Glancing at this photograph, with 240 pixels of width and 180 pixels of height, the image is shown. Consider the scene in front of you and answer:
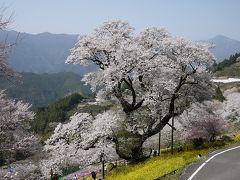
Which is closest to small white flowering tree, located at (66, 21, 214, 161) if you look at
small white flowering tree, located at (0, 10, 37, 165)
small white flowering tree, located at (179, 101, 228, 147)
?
small white flowering tree, located at (179, 101, 228, 147)

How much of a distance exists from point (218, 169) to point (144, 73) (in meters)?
17.1

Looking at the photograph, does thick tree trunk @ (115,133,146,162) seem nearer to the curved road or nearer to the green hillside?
the curved road

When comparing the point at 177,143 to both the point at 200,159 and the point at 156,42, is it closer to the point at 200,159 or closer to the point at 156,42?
the point at 156,42

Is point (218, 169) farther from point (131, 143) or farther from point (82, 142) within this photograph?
point (82, 142)

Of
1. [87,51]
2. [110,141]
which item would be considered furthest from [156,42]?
[110,141]

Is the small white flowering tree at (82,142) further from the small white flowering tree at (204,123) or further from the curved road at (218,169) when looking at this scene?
the curved road at (218,169)

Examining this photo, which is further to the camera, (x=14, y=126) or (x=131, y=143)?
(x=131, y=143)

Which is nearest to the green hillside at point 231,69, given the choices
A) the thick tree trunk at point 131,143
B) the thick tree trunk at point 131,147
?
the thick tree trunk at point 131,143

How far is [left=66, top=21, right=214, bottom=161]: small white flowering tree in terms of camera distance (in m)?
40.8

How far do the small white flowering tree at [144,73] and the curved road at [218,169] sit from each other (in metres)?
11.6

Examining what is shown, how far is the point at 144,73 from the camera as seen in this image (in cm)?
4125

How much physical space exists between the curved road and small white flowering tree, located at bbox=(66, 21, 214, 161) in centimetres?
1161

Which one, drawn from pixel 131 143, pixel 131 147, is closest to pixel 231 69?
pixel 131 147

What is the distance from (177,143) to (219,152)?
2579 cm
